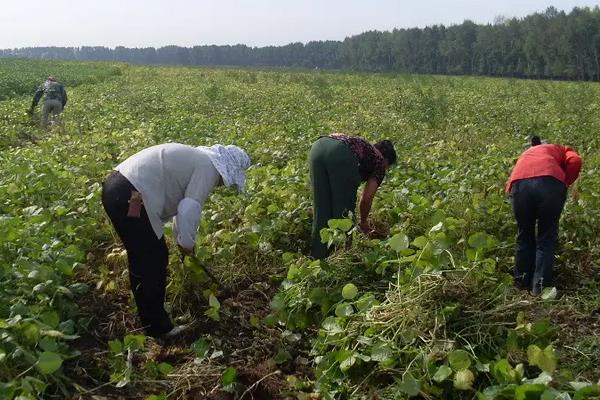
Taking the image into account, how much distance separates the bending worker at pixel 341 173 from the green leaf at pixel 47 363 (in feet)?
6.31

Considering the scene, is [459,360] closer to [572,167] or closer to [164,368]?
[164,368]

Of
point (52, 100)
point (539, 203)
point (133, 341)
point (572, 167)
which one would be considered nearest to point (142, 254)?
point (133, 341)

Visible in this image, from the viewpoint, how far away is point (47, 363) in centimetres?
238

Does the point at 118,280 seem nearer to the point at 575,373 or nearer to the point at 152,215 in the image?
the point at 152,215

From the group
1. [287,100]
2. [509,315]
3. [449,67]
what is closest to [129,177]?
[509,315]

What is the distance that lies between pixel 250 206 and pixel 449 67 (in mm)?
74361

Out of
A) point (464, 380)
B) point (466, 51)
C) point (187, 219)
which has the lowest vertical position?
point (464, 380)

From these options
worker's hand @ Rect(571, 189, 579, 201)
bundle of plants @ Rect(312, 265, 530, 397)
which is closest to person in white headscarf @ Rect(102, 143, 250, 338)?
bundle of plants @ Rect(312, 265, 530, 397)

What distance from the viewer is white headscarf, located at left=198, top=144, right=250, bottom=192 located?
3037 mm

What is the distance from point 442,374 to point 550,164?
2096 millimetres

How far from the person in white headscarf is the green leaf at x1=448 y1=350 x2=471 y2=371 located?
55.6 inches

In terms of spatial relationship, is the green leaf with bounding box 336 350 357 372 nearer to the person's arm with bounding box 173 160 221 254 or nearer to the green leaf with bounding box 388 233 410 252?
the green leaf with bounding box 388 233 410 252

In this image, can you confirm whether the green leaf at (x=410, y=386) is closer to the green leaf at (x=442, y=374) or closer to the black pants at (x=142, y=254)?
the green leaf at (x=442, y=374)

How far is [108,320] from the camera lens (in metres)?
3.43
